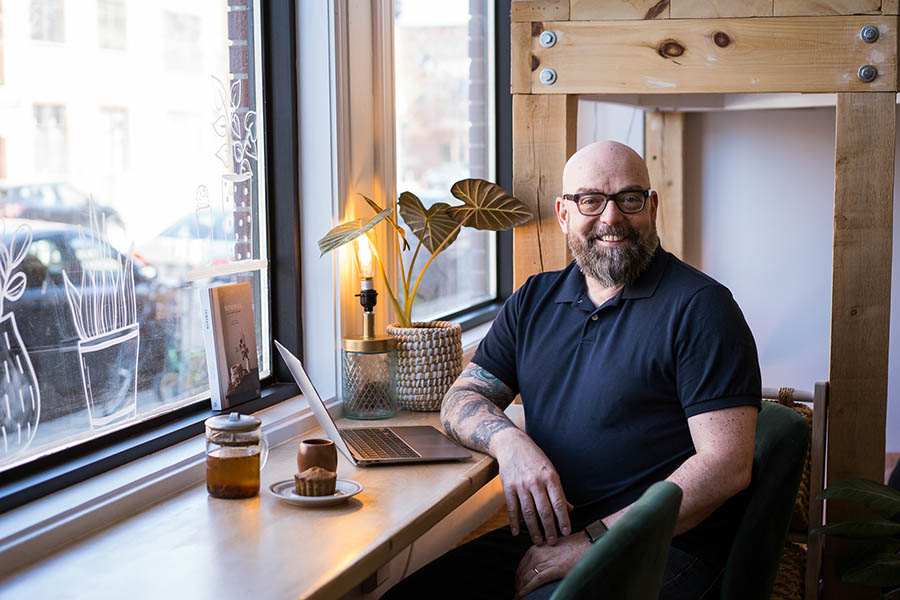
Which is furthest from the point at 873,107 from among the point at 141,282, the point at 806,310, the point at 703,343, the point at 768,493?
the point at 806,310

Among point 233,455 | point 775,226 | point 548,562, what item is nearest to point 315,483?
point 233,455

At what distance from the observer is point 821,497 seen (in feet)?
7.34

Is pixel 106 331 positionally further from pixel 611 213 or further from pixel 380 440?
pixel 611 213

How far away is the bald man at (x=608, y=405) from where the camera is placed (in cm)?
181

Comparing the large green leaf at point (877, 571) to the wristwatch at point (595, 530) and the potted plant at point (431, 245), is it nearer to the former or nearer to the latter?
the wristwatch at point (595, 530)

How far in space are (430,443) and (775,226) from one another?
8.41ft

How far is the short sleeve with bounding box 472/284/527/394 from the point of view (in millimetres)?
2188

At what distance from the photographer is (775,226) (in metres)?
4.14

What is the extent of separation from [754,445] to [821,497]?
0.49 metres

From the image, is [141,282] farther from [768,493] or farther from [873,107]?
[873,107]

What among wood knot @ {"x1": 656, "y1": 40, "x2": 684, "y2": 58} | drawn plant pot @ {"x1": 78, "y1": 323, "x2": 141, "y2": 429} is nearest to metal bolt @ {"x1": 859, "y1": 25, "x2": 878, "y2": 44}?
wood knot @ {"x1": 656, "y1": 40, "x2": 684, "y2": 58}

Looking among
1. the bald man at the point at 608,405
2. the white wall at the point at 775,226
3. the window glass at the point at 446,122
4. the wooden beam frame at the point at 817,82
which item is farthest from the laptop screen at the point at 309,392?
the white wall at the point at 775,226

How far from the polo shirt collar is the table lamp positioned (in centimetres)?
49

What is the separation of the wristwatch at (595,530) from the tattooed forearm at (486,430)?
28 cm
